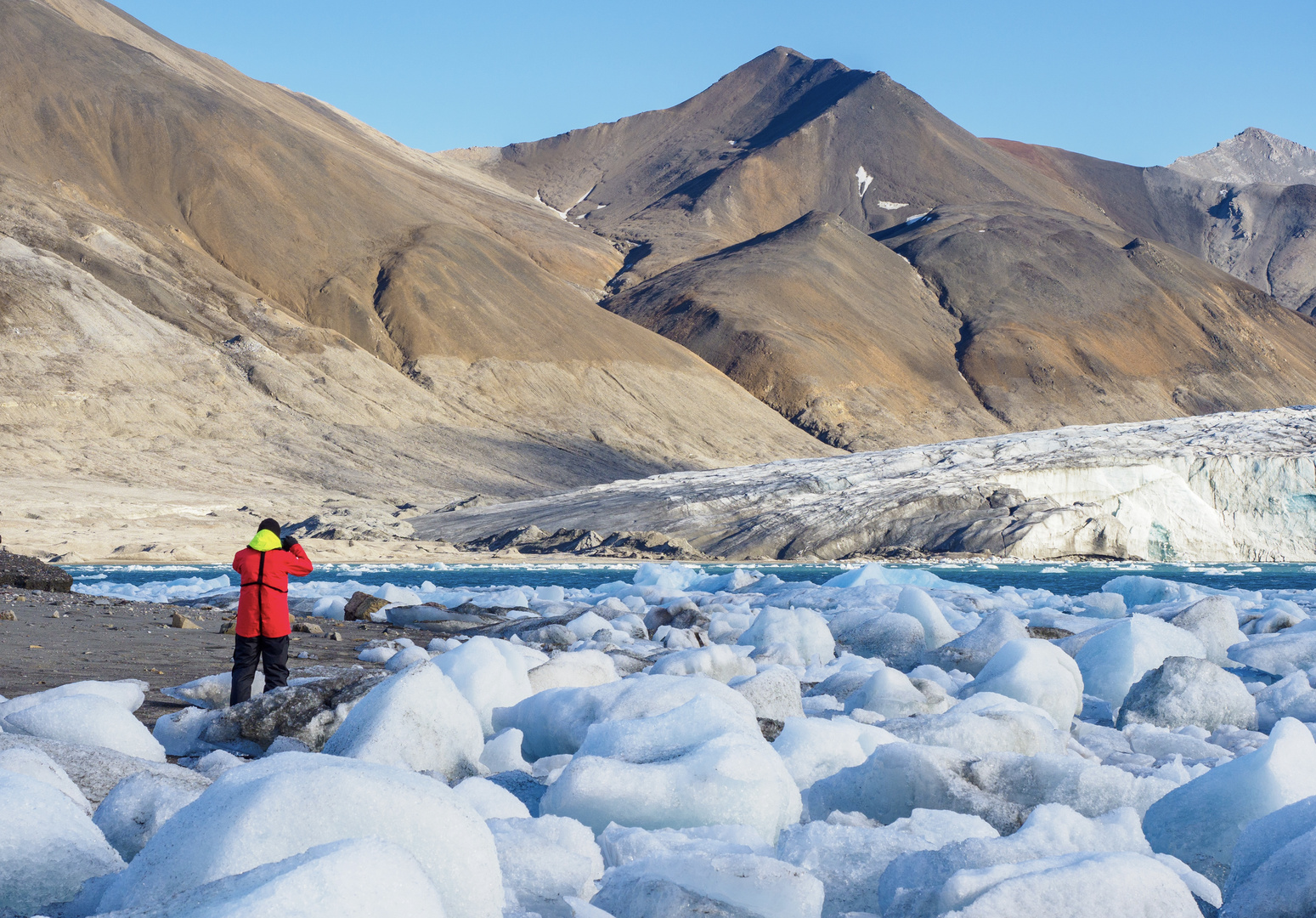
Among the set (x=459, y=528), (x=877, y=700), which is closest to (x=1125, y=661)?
(x=877, y=700)

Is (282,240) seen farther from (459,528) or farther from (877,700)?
(877,700)

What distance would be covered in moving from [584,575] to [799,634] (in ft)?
76.6

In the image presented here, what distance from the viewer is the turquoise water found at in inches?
977

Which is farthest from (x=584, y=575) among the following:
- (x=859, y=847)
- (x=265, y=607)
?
(x=859, y=847)

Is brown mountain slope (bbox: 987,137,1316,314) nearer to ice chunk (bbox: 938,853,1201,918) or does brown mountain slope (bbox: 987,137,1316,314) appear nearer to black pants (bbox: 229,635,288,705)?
black pants (bbox: 229,635,288,705)

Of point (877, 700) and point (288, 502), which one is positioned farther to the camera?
point (288, 502)

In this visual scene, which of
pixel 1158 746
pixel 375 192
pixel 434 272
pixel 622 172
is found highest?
pixel 622 172

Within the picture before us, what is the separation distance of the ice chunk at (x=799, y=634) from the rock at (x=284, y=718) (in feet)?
16.2

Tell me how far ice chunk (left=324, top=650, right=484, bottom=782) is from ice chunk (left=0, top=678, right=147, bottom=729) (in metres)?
1.25

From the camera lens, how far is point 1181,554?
40.5 meters

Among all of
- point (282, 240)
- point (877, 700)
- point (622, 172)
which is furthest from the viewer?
point (622, 172)

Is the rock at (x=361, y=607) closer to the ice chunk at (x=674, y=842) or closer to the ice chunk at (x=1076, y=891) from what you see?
the ice chunk at (x=674, y=842)

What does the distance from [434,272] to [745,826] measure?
242ft

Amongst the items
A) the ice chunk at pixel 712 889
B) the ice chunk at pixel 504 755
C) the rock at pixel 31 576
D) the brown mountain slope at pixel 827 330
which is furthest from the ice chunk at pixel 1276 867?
the brown mountain slope at pixel 827 330
